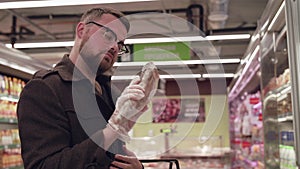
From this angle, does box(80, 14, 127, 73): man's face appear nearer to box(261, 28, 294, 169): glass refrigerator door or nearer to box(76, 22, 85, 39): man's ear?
box(76, 22, 85, 39): man's ear

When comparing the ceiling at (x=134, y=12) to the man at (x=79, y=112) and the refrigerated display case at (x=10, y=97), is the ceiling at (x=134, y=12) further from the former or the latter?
the man at (x=79, y=112)

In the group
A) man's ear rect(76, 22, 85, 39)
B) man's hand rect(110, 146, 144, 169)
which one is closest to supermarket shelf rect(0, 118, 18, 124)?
man's ear rect(76, 22, 85, 39)

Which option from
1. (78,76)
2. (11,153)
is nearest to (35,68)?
(11,153)

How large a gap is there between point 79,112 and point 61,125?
164 mm

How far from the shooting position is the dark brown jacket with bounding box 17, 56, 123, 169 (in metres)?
1.12

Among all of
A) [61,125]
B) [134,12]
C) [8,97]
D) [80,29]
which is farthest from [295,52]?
[134,12]

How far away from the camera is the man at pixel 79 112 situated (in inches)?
42.8

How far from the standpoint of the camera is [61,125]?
119cm

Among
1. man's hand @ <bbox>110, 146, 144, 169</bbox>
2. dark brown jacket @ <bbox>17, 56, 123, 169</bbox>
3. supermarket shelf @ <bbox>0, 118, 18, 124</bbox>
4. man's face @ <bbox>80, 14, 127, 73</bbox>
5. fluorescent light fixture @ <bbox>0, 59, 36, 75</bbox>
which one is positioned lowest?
man's hand @ <bbox>110, 146, 144, 169</bbox>

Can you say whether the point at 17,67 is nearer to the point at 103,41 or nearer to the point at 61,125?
the point at 61,125

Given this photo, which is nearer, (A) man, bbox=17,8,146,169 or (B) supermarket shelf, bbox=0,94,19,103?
(A) man, bbox=17,8,146,169

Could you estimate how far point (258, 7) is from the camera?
22.6 ft

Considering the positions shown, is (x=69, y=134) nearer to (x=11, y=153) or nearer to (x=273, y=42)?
(x=273, y=42)

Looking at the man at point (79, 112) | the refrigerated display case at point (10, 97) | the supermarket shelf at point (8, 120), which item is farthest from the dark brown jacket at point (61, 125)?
the supermarket shelf at point (8, 120)
